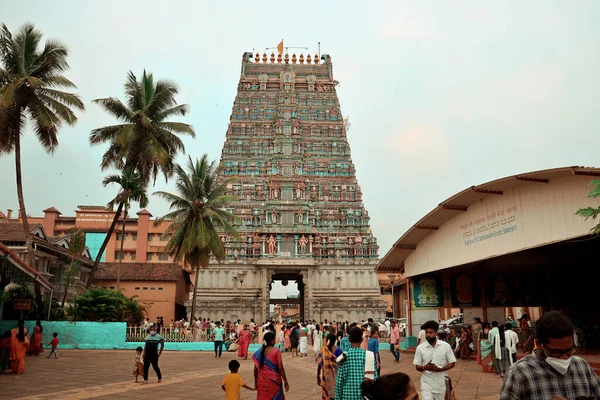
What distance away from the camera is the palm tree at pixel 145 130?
2964 cm

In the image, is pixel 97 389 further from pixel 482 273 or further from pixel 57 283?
pixel 57 283

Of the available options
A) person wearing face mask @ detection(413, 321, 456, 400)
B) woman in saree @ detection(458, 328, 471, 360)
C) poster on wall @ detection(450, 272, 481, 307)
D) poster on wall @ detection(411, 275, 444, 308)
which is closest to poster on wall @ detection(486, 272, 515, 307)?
poster on wall @ detection(450, 272, 481, 307)

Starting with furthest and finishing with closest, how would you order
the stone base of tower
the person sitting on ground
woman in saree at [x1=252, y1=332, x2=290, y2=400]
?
the stone base of tower → woman in saree at [x1=252, y1=332, x2=290, y2=400] → the person sitting on ground

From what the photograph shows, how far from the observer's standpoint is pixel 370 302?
1898 inches

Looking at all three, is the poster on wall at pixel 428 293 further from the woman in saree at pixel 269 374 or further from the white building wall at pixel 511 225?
the woman in saree at pixel 269 374

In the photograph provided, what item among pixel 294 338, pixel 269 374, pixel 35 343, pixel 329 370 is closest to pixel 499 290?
pixel 294 338

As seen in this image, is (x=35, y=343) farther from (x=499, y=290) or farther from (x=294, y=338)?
(x=499, y=290)

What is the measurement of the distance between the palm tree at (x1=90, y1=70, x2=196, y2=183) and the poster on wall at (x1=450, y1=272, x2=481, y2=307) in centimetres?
1721

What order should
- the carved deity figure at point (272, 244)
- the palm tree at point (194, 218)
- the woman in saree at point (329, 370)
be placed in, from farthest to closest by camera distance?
the carved deity figure at point (272, 244)
the palm tree at point (194, 218)
the woman in saree at point (329, 370)

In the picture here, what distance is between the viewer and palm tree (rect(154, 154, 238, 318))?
3369 cm

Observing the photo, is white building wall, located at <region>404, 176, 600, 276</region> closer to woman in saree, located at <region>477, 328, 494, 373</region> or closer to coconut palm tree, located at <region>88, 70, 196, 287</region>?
woman in saree, located at <region>477, 328, 494, 373</region>

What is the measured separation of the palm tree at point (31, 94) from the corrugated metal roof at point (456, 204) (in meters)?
17.4

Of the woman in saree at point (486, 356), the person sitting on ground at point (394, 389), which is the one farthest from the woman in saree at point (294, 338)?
the person sitting on ground at point (394, 389)

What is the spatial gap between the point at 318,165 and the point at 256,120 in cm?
915
